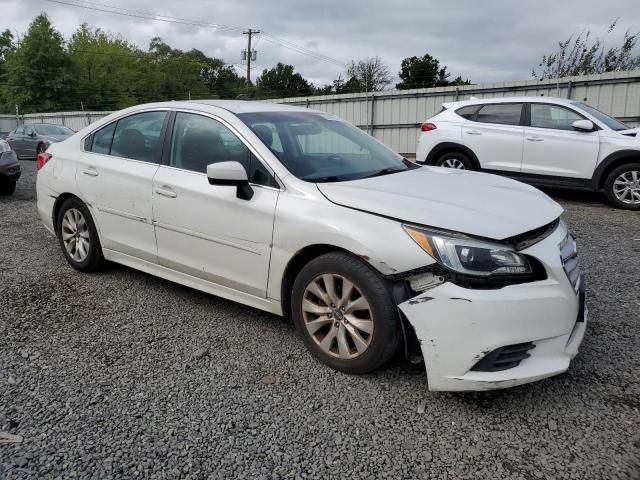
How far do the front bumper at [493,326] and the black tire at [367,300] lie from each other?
130mm

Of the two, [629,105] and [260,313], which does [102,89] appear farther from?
[260,313]

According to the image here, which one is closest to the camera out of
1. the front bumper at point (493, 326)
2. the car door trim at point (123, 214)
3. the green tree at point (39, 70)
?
the front bumper at point (493, 326)

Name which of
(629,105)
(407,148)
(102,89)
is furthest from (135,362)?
(102,89)

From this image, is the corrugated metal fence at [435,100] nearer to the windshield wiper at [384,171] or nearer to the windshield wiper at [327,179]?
the windshield wiper at [384,171]

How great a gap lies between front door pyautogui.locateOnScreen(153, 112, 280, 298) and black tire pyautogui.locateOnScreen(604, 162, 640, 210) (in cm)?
661

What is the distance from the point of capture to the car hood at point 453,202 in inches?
102

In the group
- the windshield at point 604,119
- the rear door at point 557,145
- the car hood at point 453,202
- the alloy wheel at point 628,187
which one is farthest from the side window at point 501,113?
the car hood at point 453,202

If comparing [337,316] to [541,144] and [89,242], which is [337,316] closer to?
[89,242]

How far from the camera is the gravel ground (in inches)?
86.6

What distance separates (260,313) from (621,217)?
6.01 metres

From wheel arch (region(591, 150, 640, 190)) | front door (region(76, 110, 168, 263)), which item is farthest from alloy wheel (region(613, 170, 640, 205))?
front door (region(76, 110, 168, 263))

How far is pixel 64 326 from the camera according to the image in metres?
3.56

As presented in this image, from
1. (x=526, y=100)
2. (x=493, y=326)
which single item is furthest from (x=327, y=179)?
(x=526, y=100)

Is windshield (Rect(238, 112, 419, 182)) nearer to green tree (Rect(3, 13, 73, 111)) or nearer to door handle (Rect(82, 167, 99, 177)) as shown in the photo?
door handle (Rect(82, 167, 99, 177))
